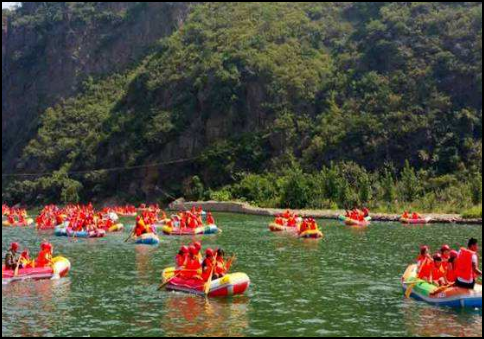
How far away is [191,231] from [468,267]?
28.7 meters

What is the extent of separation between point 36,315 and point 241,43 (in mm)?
90968

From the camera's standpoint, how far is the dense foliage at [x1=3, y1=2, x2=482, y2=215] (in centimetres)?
8100

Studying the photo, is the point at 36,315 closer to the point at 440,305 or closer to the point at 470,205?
the point at 440,305

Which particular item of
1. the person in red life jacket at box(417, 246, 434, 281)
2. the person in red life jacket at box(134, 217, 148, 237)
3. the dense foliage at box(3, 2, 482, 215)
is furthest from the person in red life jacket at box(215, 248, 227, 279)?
the dense foliage at box(3, 2, 482, 215)

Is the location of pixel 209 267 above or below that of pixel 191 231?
below

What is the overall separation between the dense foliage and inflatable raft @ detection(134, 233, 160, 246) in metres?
29.7

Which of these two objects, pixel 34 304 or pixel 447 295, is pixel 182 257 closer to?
pixel 34 304

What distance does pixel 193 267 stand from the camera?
27094 millimetres

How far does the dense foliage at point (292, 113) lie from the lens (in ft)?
266

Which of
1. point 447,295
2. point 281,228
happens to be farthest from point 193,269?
point 281,228

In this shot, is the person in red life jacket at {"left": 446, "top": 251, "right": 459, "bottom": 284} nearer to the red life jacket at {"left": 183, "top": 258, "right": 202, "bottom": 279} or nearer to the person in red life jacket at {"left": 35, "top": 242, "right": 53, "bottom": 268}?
the red life jacket at {"left": 183, "top": 258, "right": 202, "bottom": 279}

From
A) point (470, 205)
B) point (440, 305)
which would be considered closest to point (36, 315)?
point (440, 305)

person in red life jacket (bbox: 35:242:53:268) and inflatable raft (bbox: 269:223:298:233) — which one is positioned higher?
inflatable raft (bbox: 269:223:298:233)

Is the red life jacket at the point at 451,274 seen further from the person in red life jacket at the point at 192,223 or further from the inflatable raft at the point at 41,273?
the person in red life jacket at the point at 192,223
